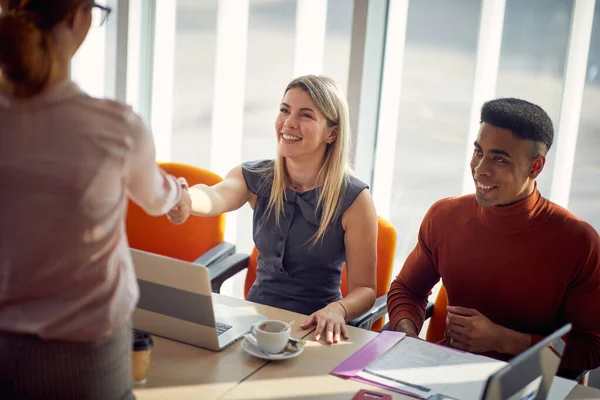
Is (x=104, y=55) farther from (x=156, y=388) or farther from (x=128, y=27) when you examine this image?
(x=156, y=388)

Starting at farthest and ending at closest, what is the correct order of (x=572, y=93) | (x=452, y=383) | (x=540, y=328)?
(x=572, y=93), (x=540, y=328), (x=452, y=383)

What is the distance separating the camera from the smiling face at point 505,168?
6.62ft

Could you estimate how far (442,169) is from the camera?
118 inches

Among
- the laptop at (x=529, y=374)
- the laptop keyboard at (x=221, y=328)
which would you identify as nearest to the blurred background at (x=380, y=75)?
the laptop keyboard at (x=221, y=328)

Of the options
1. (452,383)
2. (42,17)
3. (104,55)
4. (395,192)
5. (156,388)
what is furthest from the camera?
(104,55)

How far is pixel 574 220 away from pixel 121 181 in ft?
4.63

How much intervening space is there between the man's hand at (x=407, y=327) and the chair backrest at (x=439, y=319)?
0.17 m

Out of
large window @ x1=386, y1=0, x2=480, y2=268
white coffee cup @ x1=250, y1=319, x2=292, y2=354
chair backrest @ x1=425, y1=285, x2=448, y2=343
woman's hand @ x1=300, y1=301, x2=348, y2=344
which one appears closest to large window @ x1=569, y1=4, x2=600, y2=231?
large window @ x1=386, y1=0, x2=480, y2=268

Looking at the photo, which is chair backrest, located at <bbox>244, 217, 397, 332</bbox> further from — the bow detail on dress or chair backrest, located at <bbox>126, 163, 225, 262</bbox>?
chair backrest, located at <bbox>126, 163, 225, 262</bbox>

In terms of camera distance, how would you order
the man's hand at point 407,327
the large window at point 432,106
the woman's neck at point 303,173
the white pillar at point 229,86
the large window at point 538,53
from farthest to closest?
the white pillar at point 229,86 < the large window at point 432,106 < the large window at point 538,53 < the woman's neck at point 303,173 < the man's hand at point 407,327

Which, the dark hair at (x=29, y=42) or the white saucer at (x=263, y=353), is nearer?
the dark hair at (x=29, y=42)

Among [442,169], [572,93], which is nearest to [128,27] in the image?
[442,169]

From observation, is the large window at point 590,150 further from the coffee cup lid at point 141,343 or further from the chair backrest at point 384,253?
the coffee cup lid at point 141,343

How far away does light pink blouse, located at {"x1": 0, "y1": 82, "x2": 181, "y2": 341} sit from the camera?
3.41 feet
